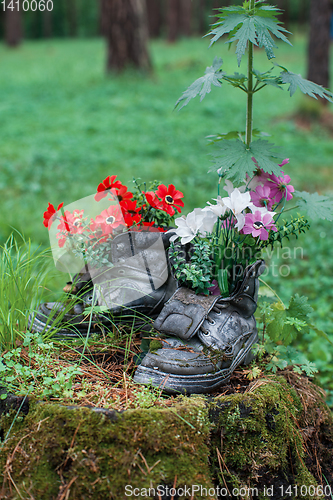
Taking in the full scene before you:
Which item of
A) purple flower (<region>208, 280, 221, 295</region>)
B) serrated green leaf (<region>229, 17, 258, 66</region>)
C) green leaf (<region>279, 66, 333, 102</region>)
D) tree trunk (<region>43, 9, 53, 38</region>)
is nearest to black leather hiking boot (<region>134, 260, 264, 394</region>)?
purple flower (<region>208, 280, 221, 295</region>)

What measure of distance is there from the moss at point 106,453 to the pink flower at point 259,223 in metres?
0.81

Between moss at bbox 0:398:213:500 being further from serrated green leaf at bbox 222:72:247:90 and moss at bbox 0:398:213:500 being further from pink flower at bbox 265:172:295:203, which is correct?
serrated green leaf at bbox 222:72:247:90

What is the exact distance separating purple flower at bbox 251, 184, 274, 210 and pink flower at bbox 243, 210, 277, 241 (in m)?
0.13

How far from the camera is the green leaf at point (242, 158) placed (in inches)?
72.3

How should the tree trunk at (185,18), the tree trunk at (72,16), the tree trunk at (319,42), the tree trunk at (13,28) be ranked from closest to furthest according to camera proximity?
the tree trunk at (319,42), the tree trunk at (13,28), the tree trunk at (185,18), the tree trunk at (72,16)

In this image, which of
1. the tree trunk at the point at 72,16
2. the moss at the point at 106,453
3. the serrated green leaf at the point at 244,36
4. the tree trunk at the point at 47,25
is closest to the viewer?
the moss at the point at 106,453

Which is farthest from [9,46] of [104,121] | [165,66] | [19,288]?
[19,288]

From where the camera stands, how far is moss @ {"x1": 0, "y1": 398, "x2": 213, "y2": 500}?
1521 millimetres

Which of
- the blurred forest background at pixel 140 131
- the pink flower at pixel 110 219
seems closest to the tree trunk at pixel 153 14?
the blurred forest background at pixel 140 131

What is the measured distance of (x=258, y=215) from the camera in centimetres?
189

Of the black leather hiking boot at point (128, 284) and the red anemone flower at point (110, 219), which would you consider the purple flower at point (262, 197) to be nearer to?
the black leather hiking boot at point (128, 284)

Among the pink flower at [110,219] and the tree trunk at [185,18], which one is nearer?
the pink flower at [110,219]

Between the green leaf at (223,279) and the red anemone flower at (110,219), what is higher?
the red anemone flower at (110,219)

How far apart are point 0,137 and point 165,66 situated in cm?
786
